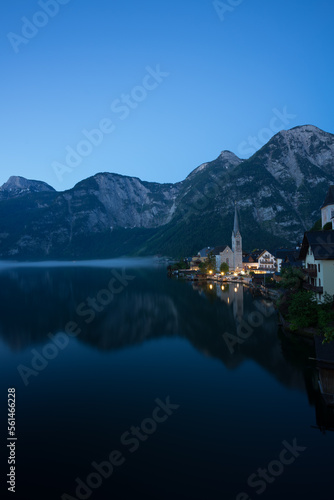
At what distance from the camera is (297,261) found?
73.9m

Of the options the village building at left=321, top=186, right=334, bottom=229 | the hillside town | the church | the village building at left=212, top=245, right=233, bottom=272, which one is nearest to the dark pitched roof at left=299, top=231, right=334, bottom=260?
the hillside town

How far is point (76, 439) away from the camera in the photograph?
18.4 metres

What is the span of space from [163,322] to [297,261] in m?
40.4

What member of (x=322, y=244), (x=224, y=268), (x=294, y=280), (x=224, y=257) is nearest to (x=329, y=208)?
(x=294, y=280)

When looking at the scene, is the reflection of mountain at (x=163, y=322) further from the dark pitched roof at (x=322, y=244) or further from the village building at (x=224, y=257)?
the village building at (x=224, y=257)

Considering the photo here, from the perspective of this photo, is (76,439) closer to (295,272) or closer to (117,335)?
(117,335)

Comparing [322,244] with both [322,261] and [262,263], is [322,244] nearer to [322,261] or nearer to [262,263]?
[322,261]

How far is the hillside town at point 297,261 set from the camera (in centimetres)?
3494

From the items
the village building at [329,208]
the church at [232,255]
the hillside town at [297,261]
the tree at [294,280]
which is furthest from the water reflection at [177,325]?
the church at [232,255]

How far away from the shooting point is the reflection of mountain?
1288 inches

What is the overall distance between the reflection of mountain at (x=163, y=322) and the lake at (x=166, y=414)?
305mm

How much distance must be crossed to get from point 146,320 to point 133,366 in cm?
1988

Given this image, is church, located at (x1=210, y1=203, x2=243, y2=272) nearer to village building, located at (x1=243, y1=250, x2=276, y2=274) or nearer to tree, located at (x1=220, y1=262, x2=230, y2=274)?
village building, located at (x1=243, y1=250, x2=276, y2=274)

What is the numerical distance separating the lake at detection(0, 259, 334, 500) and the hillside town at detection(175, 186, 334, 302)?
7.96 m
